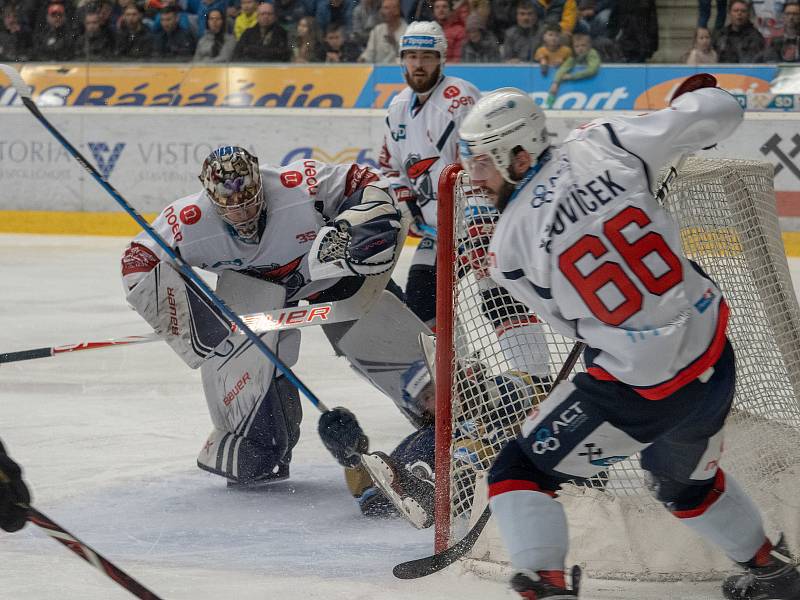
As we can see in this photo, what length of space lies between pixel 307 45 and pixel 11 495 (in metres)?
6.39

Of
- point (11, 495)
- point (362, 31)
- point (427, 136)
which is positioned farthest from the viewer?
point (362, 31)

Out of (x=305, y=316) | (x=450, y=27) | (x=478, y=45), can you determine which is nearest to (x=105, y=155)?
(x=450, y=27)

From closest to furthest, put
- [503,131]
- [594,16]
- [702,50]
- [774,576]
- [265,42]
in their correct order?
[503,131], [774,576], [702,50], [594,16], [265,42]

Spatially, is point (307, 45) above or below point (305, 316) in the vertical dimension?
below

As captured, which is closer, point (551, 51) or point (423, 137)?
point (423, 137)

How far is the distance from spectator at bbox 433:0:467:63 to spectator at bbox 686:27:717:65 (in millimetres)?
1355

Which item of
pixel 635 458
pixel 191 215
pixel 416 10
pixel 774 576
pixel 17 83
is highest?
pixel 17 83

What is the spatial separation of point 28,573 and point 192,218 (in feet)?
3.05

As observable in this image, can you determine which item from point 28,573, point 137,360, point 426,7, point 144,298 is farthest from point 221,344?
point 426,7

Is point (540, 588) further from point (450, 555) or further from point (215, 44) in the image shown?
point (215, 44)

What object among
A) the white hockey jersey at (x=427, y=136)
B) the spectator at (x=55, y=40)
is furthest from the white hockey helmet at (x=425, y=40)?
the spectator at (x=55, y=40)

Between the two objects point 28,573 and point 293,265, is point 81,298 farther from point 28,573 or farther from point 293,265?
point 28,573

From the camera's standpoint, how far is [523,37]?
7461mm

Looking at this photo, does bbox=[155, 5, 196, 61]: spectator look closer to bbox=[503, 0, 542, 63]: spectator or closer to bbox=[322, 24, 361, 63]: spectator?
bbox=[322, 24, 361, 63]: spectator
